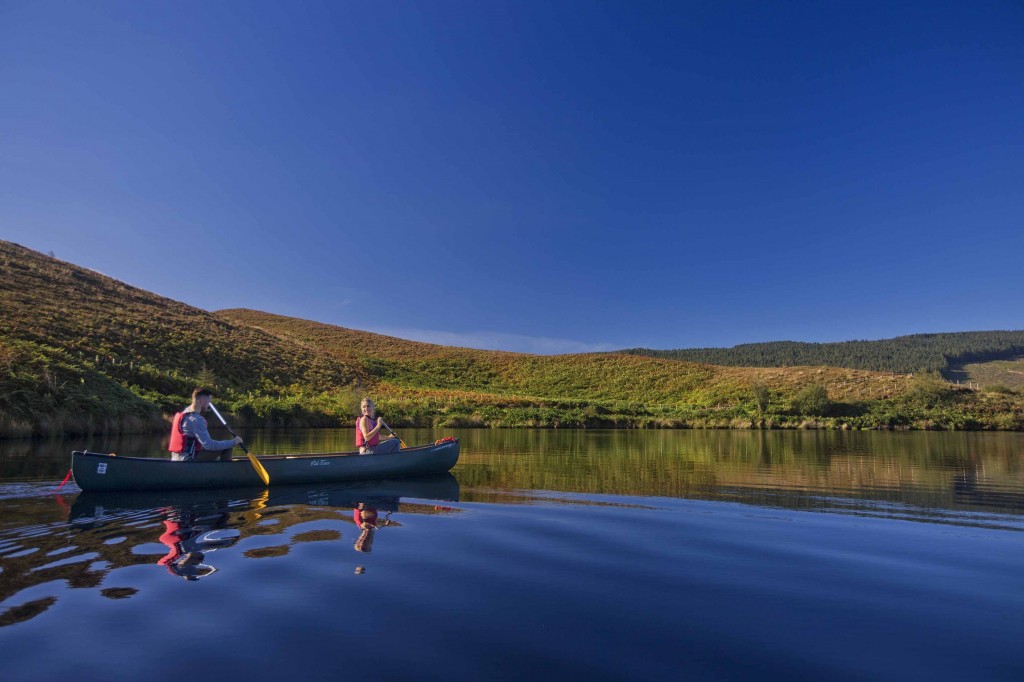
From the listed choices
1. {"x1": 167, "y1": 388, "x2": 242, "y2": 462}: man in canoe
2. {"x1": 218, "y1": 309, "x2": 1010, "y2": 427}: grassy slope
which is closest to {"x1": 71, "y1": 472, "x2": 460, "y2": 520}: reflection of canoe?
{"x1": 167, "y1": 388, "x2": 242, "y2": 462}: man in canoe

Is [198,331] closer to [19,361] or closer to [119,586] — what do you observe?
[19,361]

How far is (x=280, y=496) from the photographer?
39.5 ft

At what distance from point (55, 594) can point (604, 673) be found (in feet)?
16.6

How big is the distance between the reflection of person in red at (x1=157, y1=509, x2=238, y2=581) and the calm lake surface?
0.05 m

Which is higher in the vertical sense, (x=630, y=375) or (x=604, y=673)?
(x=630, y=375)

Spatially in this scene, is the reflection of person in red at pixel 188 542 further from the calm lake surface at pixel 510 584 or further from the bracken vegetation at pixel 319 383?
the bracken vegetation at pixel 319 383

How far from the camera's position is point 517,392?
2579 inches

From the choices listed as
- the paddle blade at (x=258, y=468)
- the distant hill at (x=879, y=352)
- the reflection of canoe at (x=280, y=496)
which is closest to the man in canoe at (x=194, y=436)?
the paddle blade at (x=258, y=468)

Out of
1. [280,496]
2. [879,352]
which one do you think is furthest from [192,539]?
[879,352]

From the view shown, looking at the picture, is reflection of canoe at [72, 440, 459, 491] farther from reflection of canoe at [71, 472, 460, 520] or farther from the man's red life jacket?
the man's red life jacket

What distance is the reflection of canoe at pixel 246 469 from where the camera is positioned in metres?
11.2

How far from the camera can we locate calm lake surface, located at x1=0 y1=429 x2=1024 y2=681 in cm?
445

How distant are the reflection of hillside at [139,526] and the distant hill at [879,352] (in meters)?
140

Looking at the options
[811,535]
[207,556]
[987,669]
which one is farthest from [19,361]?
[987,669]
